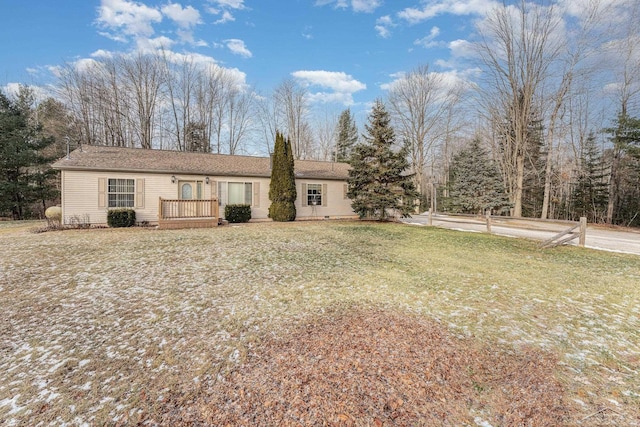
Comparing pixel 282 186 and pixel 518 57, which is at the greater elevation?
pixel 518 57

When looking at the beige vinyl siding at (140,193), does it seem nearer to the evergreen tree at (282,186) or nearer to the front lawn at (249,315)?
the evergreen tree at (282,186)

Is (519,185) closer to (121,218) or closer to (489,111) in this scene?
(489,111)

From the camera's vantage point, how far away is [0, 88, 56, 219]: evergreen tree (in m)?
15.0

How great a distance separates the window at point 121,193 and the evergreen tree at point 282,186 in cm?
630

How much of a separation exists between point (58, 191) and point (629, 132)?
33418mm

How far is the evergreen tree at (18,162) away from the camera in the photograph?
15.0 m

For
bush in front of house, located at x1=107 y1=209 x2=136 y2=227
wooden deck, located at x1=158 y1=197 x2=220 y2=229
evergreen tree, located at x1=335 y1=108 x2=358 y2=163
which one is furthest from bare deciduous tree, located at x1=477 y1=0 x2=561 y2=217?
bush in front of house, located at x1=107 y1=209 x2=136 y2=227

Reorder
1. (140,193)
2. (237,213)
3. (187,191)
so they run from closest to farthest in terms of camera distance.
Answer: (140,193)
(187,191)
(237,213)

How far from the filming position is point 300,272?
5.76 meters

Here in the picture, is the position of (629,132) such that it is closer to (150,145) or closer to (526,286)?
(526,286)

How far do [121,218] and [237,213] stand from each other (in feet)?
15.7

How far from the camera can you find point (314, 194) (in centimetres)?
1593

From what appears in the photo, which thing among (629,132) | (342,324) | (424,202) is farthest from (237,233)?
(424,202)

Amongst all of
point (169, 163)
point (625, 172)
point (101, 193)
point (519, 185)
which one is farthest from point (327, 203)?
point (625, 172)
